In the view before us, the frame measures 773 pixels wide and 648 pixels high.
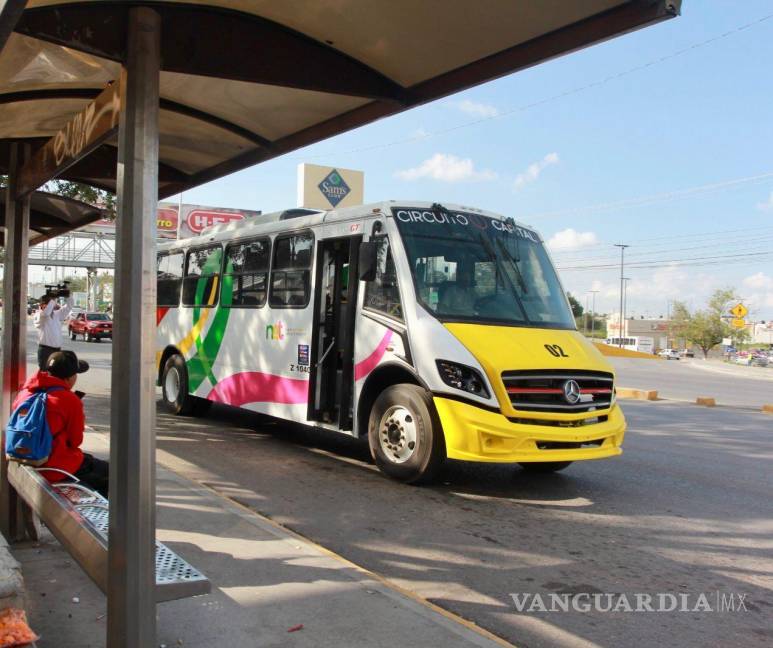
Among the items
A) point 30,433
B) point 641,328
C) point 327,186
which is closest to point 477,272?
point 30,433

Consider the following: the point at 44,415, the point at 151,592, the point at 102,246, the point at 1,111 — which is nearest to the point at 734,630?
the point at 151,592

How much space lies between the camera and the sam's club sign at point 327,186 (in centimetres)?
3002

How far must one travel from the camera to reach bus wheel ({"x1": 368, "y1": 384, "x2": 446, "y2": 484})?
6.63 meters

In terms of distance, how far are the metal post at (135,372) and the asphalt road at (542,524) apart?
208 centimetres

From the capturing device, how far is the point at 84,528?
126 inches

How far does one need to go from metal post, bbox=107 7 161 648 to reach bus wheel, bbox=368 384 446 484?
410 cm

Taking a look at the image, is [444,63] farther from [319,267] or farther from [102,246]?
[102,246]

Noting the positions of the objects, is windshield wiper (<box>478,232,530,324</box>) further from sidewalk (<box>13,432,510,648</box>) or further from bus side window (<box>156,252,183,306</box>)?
bus side window (<box>156,252,183,306</box>)

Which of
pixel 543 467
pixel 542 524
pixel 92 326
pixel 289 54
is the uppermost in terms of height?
pixel 289 54

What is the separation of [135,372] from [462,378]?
13.5 ft

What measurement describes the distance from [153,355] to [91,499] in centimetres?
165

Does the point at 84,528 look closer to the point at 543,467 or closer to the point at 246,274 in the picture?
the point at 543,467

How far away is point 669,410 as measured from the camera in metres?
14.6

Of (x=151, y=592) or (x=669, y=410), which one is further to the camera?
(x=669, y=410)
